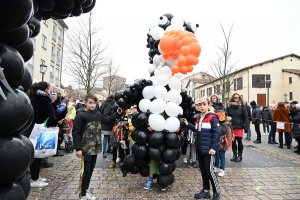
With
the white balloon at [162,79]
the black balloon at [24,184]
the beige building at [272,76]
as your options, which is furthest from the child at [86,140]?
the beige building at [272,76]

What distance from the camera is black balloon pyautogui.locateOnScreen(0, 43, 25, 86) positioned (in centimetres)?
146

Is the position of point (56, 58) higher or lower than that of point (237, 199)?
higher

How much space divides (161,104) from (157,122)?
0.34 m

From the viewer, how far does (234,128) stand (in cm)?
708

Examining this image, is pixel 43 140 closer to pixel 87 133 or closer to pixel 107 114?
pixel 87 133

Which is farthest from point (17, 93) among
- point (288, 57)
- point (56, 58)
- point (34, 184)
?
point (288, 57)

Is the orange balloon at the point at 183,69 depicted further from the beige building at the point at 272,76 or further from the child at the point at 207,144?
the beige building at the point at 272,76

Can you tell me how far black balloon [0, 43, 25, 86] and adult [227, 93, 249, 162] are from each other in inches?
256

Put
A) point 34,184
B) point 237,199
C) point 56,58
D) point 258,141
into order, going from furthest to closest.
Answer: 1. point 56,58
2. point 258,141
3. point 34,184
4. point 237,199

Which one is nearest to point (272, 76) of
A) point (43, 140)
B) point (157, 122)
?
point (157, 122)

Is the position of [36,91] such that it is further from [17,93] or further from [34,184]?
[17,93]

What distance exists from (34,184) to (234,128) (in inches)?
212

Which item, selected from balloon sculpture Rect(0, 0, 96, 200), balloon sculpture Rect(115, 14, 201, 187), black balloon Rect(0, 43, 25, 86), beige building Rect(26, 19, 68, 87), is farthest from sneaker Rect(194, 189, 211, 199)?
beige building Rect(26, 19, 68, 87)

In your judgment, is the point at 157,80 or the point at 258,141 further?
the point at 258,141
